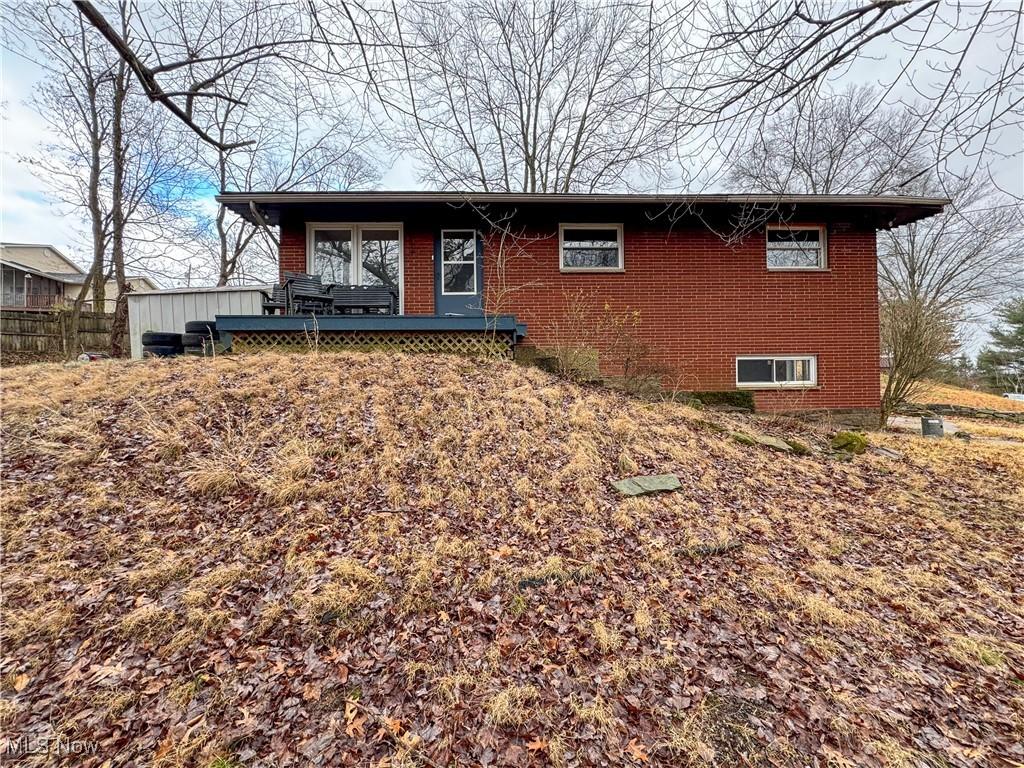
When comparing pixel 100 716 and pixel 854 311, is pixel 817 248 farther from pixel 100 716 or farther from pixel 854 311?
pixel 100 716

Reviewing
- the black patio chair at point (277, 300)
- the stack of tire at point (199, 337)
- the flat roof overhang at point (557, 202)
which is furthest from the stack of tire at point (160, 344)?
the flat roof overhang at point (557, 202)

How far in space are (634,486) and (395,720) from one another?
2.80 metres

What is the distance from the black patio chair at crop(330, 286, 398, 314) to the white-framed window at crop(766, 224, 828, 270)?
24.5 ft

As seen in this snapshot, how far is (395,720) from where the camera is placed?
199 cm

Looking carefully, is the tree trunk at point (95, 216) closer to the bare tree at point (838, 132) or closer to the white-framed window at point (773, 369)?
the bare tree at point (838, 132)

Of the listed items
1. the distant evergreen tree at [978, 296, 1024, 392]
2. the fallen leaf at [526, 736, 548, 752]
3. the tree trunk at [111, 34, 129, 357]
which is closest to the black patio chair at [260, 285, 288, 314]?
the tree trunk at [111, 34, 129, 357]

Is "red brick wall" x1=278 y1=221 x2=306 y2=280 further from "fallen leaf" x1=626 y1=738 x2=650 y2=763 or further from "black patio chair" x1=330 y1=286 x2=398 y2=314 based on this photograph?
"fallen leaf" x1=626 y1=738 x2=650 y2=763

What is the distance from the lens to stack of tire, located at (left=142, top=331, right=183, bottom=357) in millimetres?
7059

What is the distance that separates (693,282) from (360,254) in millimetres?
6688

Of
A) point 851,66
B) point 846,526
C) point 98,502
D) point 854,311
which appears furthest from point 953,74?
point 854,311

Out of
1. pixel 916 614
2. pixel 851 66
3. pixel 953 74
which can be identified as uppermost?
pixel 851 66

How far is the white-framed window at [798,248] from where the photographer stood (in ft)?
28.5

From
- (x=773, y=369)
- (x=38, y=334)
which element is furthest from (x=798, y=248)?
(x=38, y=334)

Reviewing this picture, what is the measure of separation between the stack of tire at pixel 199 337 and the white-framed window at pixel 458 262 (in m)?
4.02
